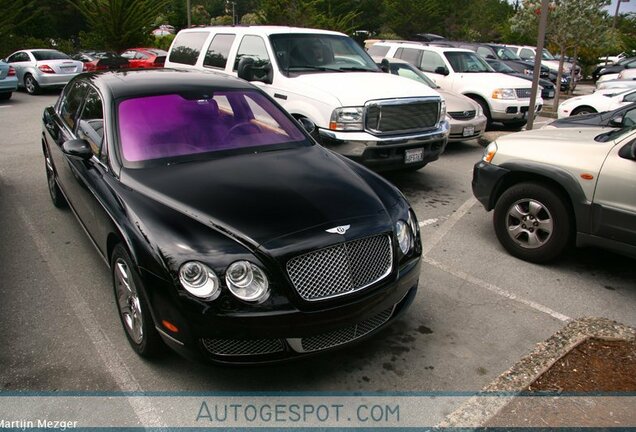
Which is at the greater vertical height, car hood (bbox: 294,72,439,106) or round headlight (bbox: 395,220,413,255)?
car hood (bbox: 294,72,439,106)

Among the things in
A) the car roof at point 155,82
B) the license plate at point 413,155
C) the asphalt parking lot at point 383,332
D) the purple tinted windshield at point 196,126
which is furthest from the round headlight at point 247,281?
the license plate at point 413,155

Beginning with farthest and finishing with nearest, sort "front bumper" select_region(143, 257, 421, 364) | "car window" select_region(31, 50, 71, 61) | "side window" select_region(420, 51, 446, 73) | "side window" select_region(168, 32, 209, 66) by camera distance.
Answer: "car window" select_region(31, 50, 71, 61) < "side window" select_region(420, 51, 446, 73) < "side window" select_region(168, 32, 209, 66) < "front bumper" select_region(143, 257, 421, 364)

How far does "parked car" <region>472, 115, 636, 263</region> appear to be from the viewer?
4230 mm

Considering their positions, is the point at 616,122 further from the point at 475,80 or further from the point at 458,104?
the point at 475,80

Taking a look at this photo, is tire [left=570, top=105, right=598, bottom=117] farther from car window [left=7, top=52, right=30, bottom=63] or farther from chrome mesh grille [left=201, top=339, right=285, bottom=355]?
car window [left=7, top=52, right=30, bottom=63]

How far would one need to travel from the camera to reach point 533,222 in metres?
4.86

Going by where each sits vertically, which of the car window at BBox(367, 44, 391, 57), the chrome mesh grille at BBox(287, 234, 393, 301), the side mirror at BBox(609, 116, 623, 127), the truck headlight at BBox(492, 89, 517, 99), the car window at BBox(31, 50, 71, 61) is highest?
the car window at BBox(367, 44, 391, 57)

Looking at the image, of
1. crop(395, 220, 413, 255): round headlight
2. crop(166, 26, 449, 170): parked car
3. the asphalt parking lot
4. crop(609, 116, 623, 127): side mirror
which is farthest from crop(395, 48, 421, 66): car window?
crop(395, 220, 413, 255): round headlight

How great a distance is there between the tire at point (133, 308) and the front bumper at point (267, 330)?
15 cm

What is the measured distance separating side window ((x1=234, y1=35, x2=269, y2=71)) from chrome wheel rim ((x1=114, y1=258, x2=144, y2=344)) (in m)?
4.69

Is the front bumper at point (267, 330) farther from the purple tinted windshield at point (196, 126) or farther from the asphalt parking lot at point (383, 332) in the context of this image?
the purple tinted windshield at point (196, 126)

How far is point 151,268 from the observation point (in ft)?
9.43

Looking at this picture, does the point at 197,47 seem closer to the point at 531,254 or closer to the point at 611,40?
the point at 531,254

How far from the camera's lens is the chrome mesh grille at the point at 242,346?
2.82 m
